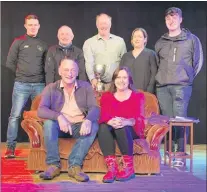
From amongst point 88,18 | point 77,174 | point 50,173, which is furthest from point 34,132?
point 88,18

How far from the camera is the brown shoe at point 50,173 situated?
141 inches

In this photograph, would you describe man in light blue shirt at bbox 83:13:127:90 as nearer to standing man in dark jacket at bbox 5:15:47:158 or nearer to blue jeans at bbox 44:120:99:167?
standing man in dark jacket at bbox 5:15:47:158

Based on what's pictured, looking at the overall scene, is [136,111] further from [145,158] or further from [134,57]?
[134,57]

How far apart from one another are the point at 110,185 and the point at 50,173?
1.75 ft

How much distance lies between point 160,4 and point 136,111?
2491 millimetres

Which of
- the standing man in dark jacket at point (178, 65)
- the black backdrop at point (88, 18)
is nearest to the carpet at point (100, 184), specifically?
the standing man in dark jacket at point (178, 65)

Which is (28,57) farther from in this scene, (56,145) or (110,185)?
(110,185)

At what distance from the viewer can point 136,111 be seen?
12.3 feet

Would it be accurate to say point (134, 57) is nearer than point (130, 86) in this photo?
No

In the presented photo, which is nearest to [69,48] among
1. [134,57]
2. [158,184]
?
[134,57]

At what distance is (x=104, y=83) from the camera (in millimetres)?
A: 4891

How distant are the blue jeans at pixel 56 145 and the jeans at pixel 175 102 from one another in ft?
3.52

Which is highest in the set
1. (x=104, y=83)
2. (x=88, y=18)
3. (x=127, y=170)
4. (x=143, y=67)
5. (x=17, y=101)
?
(x=88, y=18)

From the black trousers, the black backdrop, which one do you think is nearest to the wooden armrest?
the black trousers
